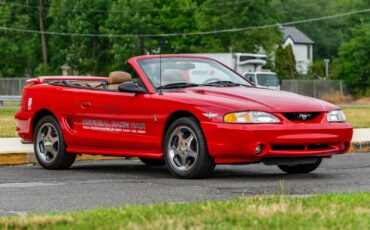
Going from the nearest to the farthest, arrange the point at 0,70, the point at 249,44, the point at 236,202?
the point at 236,202, the point at 249,44, the point at 0,70

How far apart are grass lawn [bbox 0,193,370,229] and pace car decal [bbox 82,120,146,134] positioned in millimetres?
4230

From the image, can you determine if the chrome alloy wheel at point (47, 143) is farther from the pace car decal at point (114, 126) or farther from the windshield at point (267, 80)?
the windshield at point (267, 80)

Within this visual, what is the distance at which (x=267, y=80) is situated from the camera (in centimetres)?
4791

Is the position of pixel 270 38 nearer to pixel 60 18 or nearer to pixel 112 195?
pixel 60 18

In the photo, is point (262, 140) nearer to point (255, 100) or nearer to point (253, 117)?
point (253, 117)

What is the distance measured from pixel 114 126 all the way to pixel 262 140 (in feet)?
7.22

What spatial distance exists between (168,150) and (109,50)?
6222 centimetres

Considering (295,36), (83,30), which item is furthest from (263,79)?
(295,36)

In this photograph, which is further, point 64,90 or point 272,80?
point 272,80

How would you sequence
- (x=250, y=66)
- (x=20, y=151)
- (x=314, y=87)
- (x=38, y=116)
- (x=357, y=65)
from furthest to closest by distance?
1. (x=314, y=87)
2. (x=357, y=65)
3. (x=250, y=66)
4. (x=20, y=151)
5. (x=38, y=116)

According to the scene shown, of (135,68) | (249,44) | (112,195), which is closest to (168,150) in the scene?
(135,68)

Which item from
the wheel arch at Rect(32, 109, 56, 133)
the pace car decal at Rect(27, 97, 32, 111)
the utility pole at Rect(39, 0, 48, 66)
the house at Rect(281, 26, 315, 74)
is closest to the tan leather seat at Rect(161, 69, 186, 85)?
the wheel arch at Rect(32, 109, 56, 133)

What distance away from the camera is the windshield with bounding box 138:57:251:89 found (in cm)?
1163

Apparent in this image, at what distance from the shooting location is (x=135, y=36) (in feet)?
227
